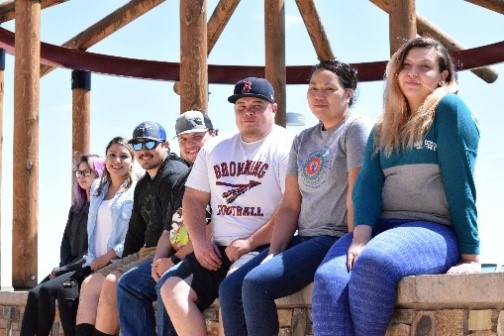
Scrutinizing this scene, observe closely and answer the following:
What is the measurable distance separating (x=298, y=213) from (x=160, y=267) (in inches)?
56.2

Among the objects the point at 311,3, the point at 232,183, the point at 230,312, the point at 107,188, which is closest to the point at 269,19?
the point at 311,3

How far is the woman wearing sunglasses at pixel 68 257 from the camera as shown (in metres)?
8.77

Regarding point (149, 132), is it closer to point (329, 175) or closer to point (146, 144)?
point (146, 144)

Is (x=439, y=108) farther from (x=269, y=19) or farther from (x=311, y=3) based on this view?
(x=311, y=3)

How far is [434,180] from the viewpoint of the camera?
17.0ft

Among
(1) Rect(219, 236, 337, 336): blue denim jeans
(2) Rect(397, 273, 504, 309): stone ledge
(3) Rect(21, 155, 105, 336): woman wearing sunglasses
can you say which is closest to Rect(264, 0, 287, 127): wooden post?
(3) Rect(21, 155, 105, 336): woman wearing sunglasses

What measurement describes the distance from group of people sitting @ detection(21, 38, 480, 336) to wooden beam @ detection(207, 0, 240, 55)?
5.04 metres

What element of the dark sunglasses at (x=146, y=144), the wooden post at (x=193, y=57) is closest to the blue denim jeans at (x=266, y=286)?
the dark sunglasses at (x=146, y=144)

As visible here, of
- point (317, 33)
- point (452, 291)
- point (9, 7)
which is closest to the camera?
point (452, 291)

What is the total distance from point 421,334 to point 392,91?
4.20ft

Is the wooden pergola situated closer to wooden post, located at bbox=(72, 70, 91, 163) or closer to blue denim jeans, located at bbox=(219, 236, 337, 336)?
wooden post, located at bbox=(72, 70, 91, 163)

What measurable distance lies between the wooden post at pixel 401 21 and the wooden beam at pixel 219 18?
4294mm

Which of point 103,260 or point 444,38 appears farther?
point 444,38

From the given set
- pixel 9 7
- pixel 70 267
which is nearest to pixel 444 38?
pixel 9 7
